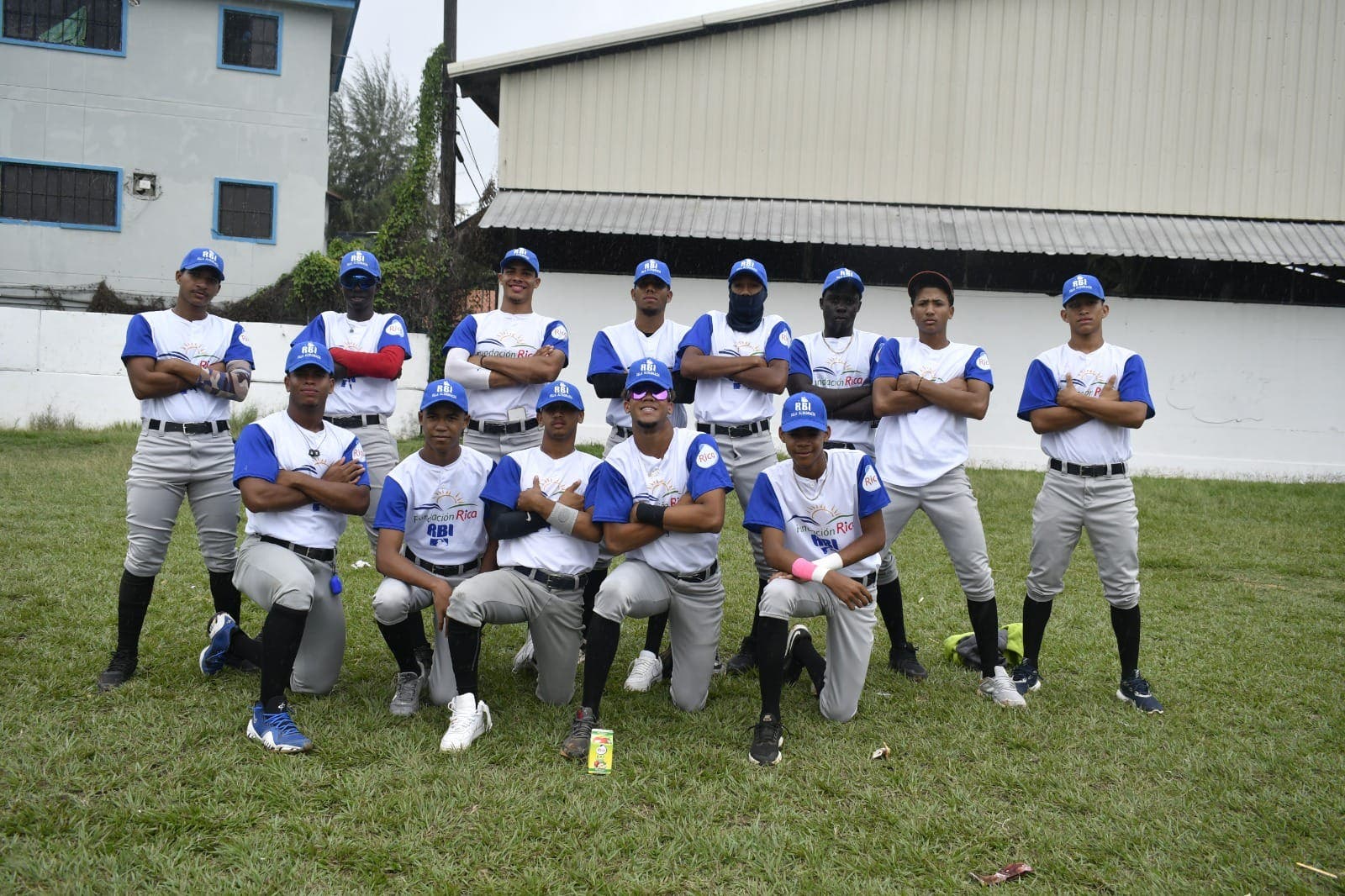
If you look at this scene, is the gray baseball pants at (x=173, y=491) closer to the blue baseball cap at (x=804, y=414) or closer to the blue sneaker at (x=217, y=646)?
the blue sneaker at (x=217, y=646)

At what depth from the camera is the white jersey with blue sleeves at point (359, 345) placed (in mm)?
6090

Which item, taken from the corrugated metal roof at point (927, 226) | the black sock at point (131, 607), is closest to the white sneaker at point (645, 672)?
the black sock at point (131, 607)

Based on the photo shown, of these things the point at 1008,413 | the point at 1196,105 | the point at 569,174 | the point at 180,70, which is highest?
the point at 180,70

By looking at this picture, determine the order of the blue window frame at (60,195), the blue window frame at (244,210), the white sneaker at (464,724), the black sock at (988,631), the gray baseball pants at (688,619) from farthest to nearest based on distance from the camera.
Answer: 1. the blue window frame at (244,210)
2. the blue window frame at (60,195)
3. the black sock at (988,631)
4. the gray baseball pants at (688,619)
5. the white sneaker at (464,724)

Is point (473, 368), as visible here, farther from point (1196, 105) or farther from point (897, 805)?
point (1196, 105)

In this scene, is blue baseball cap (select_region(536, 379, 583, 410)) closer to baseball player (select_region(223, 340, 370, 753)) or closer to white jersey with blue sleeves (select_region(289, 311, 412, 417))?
baseball player (select_region(223, 340, 370, 753))

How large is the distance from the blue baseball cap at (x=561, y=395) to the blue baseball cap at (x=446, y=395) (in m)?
0.42

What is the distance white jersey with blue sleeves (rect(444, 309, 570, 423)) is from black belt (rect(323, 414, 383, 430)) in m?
0.63

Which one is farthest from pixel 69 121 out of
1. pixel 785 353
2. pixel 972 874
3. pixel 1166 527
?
pixel 972 874

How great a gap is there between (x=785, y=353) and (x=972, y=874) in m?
3.26

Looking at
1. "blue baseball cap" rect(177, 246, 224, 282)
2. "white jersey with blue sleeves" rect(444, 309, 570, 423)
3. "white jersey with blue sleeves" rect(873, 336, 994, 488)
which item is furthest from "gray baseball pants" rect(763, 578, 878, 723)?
"blue baseball cap" rect(177, 246, 224, 282)

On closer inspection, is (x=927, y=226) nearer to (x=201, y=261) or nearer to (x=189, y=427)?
(x=201, y=261)

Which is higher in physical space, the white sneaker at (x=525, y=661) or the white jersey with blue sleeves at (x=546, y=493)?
the white jersey with blue sleeves at (x=546, y=493)

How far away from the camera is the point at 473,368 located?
5.97 meters
